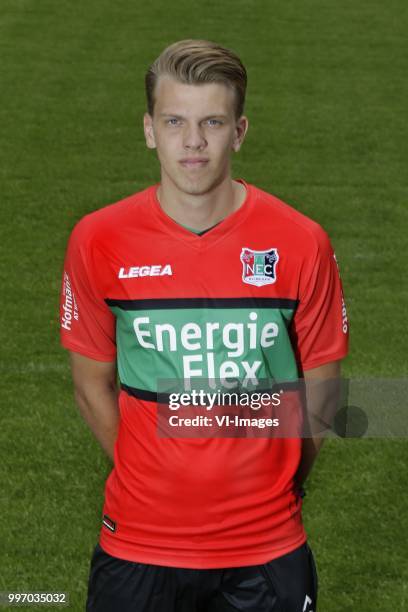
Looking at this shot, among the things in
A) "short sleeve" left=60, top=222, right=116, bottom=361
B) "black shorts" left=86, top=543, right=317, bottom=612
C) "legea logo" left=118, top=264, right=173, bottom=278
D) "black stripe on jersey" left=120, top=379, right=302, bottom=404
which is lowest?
"black shorts" left=86, top=543, right=317, bottom=612

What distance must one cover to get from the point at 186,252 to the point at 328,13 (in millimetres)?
20292

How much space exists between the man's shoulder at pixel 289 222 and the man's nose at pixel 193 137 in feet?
1.17

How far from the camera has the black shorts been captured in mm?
4199

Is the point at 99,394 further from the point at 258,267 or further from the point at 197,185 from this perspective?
the point at 197,185

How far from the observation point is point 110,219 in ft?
14.4

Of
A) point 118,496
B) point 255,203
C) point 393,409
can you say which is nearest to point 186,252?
point 255,203

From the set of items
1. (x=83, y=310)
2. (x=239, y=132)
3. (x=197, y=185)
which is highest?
(x=239, y=132)

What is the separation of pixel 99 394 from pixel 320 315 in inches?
35.4

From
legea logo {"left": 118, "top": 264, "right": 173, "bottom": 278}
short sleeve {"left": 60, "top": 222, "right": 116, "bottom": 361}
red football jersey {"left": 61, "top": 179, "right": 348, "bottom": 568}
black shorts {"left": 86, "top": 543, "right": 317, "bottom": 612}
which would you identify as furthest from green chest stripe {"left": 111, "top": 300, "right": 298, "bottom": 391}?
black shorts {"left": 86, "top": 543, "right": 317, "bottom": 612}

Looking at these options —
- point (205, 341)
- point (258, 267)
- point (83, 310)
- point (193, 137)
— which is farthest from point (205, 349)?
point (193, 137)

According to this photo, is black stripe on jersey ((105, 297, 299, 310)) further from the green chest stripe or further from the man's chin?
the man's chin

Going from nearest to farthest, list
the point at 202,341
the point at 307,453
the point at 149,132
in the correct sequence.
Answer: the point at 202,341 → the point at 149,132 → the point at 307,453

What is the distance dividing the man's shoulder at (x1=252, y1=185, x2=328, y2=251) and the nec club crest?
0.12 m

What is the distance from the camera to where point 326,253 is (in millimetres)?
4320
